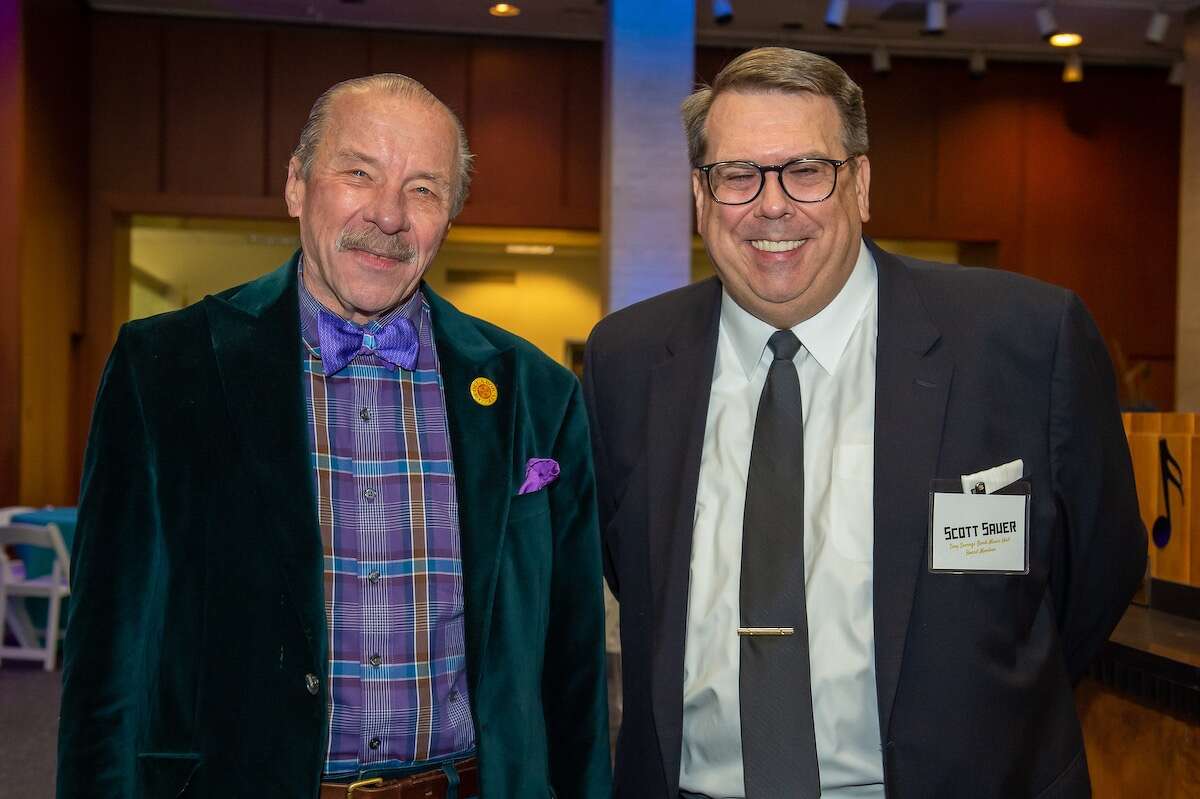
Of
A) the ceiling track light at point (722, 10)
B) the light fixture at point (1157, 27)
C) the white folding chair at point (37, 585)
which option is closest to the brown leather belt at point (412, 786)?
the white folding chair at point (37, 585)

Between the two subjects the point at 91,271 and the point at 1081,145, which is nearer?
the point at 91,271

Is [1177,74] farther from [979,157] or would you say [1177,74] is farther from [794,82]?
[794,82]

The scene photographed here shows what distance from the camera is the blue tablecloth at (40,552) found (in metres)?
6.49

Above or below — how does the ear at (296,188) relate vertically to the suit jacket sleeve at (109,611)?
above

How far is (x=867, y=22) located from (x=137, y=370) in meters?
7.97

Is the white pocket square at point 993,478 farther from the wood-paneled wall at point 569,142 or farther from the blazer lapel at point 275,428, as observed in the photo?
the wood-paneled wall at point 569,142

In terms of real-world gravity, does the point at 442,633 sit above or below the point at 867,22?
below

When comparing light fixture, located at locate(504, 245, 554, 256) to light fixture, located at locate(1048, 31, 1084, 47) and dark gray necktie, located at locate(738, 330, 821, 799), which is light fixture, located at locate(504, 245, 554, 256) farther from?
dark gray necktie, located at locate(738, 330, 821, 799)

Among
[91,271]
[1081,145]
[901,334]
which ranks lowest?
[901,334]

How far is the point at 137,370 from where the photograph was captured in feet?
5.08

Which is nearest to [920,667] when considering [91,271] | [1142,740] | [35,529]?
[1142,740]

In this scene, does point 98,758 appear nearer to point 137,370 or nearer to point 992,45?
point 137,370

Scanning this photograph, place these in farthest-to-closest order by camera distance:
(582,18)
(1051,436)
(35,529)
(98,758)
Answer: (582,18)
(35,529)
(1051,436)
(98,758)

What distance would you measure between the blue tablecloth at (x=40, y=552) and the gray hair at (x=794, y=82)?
564 centimetres
